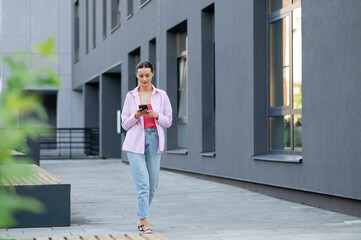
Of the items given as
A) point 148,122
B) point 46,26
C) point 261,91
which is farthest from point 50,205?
point 46,26

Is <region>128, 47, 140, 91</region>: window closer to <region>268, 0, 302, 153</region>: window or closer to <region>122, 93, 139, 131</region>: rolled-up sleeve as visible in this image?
<region>268, 0, 302, 153</region>: window

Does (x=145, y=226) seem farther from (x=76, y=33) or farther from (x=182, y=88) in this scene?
(x=76, y=33)

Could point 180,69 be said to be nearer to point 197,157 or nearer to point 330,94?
point 197,157

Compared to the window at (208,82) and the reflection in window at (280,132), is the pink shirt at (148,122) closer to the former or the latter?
the reflection in window at (280,132)

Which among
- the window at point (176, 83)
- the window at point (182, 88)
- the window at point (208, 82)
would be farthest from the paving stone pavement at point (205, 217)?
the window at point (176, 83)

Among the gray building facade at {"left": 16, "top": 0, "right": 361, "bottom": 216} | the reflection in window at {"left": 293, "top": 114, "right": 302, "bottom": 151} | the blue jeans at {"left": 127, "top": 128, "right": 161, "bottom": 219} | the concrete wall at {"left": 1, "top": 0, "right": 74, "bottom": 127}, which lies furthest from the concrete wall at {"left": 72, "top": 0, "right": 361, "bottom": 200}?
the concrete wall at {"left": 1, "top": 0, "right": 74, "bottom": 127}

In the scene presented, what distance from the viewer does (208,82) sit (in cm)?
1288

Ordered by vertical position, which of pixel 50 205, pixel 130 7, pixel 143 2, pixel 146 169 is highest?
pixel 130 7

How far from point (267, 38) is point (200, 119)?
10.3ft

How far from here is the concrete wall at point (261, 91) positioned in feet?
23.9

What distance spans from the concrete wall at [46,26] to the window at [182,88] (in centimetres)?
1650

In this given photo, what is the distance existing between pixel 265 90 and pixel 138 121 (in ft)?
15.3

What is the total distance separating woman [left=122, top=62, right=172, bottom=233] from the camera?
5891mm

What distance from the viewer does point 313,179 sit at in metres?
8.06
